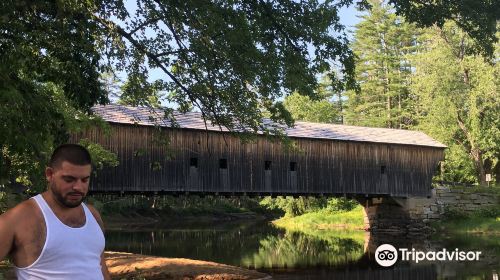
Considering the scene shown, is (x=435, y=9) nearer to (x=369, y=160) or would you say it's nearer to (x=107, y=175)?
(x=107, y=175)

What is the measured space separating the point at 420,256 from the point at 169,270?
1019 centimetres

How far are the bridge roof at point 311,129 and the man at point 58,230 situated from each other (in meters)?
19.3

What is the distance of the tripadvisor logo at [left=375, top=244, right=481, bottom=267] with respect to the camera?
18.1 m

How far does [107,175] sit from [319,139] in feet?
35.5

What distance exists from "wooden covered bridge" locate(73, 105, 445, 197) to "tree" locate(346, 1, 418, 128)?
795 inches

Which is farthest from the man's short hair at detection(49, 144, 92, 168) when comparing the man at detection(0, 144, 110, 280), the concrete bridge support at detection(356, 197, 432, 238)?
the concrete bridge support at detection(356, 197, 432, 238)

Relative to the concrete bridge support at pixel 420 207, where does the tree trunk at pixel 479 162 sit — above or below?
above

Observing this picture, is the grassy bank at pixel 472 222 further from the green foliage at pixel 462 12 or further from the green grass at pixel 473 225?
the green foliage at pixel 462 12

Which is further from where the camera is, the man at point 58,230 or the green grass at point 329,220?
the green grass at point 329,220

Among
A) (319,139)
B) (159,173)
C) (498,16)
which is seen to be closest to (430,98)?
(319,139)

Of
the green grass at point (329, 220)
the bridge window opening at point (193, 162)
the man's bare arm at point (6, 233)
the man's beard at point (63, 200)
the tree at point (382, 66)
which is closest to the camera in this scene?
the man's bare arm at point (6, 233)

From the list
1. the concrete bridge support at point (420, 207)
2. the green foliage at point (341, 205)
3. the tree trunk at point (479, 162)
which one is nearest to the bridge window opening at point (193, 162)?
A: the concrete bridge support at point (420, 207)

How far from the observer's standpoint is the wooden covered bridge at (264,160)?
21688mm

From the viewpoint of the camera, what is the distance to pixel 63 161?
7.92ft
